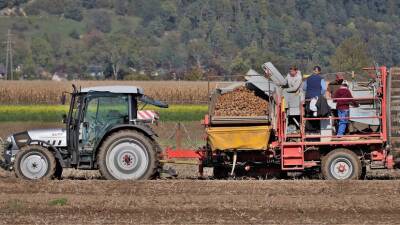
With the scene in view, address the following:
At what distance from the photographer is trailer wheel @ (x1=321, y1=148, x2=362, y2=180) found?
18875mm

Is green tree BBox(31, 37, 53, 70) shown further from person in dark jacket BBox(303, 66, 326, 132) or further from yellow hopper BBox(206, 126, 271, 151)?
yellow hopper BBox(206, 126, 271, 151)

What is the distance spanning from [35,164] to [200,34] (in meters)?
154

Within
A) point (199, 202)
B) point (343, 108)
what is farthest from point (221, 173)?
point (199, 202)

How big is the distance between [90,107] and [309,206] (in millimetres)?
5580

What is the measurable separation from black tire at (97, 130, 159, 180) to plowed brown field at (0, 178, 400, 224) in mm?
876

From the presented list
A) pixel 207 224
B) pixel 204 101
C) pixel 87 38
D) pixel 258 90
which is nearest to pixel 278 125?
pixel 258 90

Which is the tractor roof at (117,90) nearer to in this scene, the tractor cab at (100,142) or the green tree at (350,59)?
the tractor cab at (100,142)

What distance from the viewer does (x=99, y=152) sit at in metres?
18.4

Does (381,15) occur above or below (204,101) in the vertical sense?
above

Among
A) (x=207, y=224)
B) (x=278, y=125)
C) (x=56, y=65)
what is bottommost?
(x=207, y=224)

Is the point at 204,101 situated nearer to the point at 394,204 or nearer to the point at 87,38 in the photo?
the point at 394,204

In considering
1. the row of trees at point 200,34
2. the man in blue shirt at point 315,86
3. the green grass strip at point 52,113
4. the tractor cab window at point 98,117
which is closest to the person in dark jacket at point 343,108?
the man in blue shirt at point 315,86

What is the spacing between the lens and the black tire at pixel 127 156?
18.3 m

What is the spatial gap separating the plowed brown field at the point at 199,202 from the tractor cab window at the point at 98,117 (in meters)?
1.47
